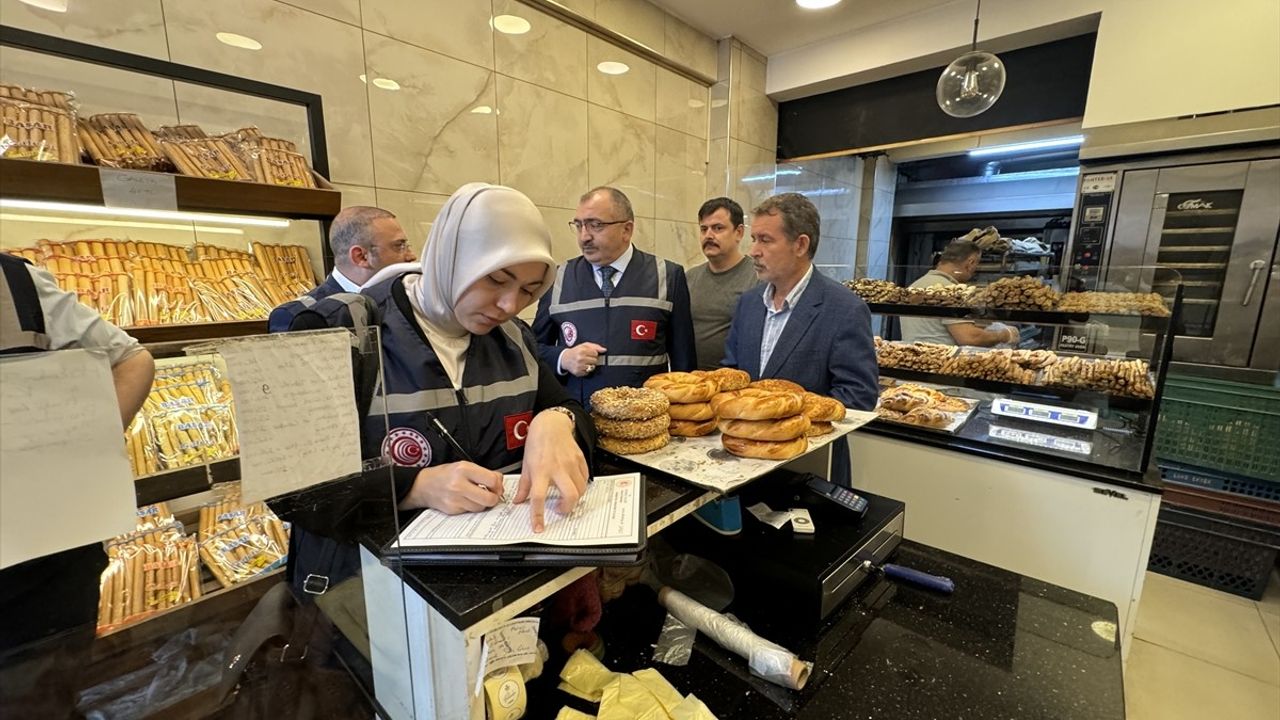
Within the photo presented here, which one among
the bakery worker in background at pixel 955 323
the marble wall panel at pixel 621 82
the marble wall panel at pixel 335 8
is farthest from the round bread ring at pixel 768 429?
the marble wall panel at pixel 621 82

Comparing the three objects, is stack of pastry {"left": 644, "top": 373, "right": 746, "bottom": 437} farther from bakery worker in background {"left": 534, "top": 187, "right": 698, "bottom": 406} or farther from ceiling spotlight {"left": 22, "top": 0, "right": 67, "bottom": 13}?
ceiling spotlight {"left": 22, "top": 0, "right": 67, "bottom": 13}

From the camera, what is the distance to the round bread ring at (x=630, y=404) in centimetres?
106

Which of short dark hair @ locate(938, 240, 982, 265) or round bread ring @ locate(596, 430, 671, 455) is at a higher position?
short dark hair @ locate(938, 240, 982, 265)

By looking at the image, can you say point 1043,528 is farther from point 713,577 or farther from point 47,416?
point 47,416

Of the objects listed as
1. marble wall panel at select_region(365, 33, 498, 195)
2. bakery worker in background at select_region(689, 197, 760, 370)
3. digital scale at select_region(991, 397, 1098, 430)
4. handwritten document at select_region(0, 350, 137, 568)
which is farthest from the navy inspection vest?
handwritten document at select_region(0, 350, 137, 568)

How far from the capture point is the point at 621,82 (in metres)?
3.27

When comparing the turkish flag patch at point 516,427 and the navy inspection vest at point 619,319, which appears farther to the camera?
the navy inspection vest at point 619,319

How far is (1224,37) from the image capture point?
2561 mm

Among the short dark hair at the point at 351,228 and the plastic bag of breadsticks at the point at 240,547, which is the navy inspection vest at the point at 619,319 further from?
the plastic bag of breadsticks at the point at 240,547

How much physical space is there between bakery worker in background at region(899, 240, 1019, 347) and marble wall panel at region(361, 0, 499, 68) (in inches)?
98.3

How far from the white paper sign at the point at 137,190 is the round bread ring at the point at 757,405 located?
1.50 metres

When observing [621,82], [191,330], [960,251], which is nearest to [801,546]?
[191,330]

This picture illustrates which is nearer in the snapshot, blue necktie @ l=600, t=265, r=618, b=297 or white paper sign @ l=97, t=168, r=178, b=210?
white paper sign @ l=97, t=168, r=178, b=210

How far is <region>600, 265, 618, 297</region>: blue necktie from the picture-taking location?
225 centimetres
